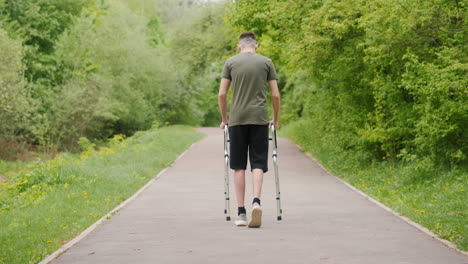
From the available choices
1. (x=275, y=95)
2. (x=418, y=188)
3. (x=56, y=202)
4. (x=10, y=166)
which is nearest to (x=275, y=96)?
(x=275, y=95)

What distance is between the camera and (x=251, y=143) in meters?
8.74


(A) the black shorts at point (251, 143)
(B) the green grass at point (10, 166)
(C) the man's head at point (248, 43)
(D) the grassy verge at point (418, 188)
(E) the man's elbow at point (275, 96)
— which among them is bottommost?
(B) the green grass at point (10, 166)

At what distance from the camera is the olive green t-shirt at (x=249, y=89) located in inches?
339

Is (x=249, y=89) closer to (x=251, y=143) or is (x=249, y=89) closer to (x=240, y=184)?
(x=251, y=143)

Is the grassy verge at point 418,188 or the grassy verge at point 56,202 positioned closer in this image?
the grassy verge at point 56,202

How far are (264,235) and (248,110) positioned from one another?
1.62m

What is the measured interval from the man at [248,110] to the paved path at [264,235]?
738 millimetres

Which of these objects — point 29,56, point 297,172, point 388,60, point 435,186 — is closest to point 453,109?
point 435,186

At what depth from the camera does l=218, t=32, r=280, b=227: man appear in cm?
861


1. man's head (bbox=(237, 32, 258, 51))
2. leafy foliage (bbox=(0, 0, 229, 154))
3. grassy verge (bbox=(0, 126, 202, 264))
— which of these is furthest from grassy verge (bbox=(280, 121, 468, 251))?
leafy foliage (bbox=(0, 0, 229, 154))

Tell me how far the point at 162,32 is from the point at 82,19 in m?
31.8

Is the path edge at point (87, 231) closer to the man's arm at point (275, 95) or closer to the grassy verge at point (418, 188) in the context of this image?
the man's arm at point (275, 95)

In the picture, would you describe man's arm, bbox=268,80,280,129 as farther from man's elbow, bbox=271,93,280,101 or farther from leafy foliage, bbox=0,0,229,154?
leafy foliage, bbox=0,0,229,154

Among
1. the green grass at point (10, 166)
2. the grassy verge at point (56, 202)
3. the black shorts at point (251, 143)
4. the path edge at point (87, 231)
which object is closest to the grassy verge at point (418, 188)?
the black shorts at point (251, 143)
